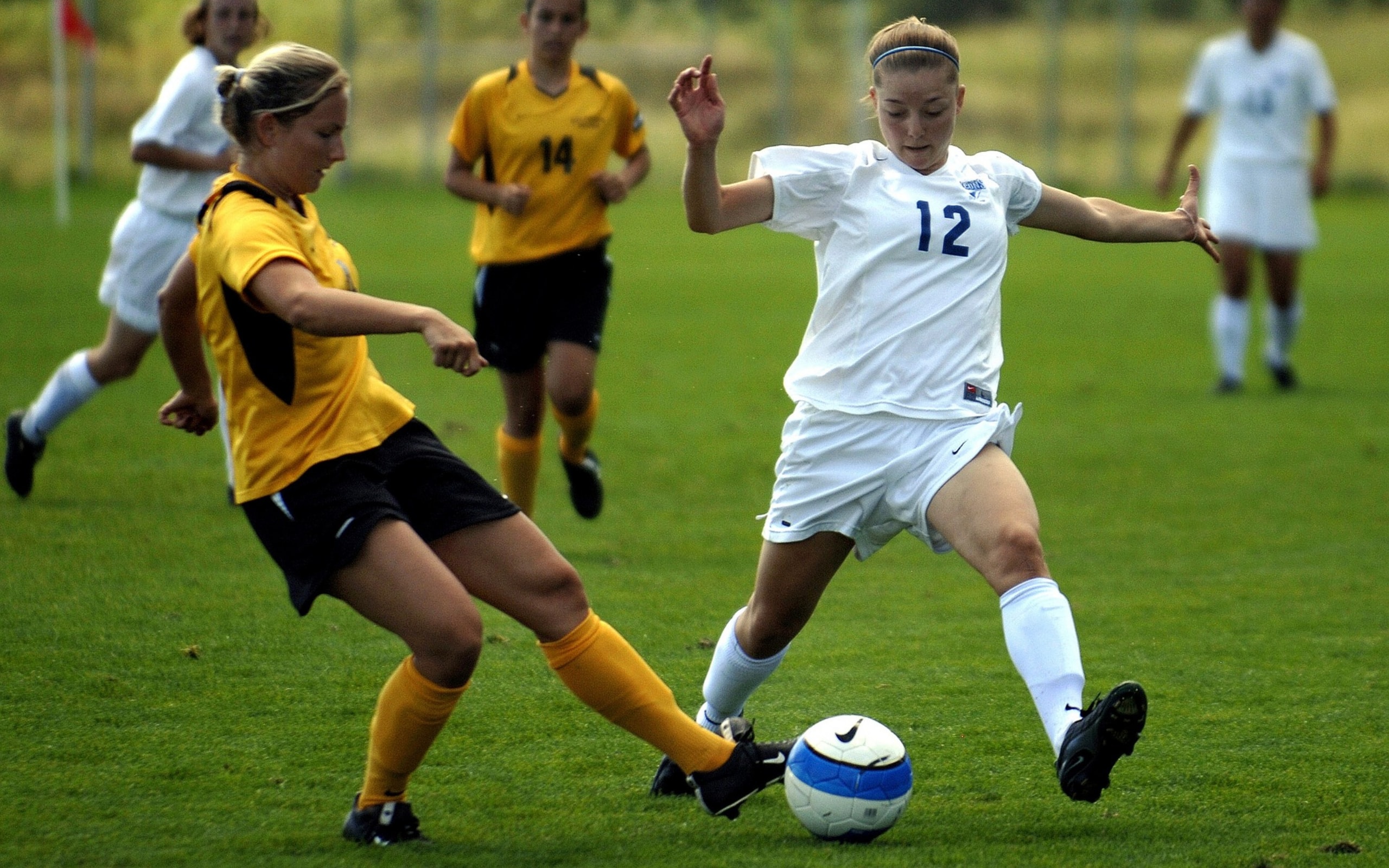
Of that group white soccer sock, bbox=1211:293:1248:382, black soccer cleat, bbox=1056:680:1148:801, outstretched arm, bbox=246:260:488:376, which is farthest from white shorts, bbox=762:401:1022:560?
white soccer sock, bbox=1211:293:1248:382

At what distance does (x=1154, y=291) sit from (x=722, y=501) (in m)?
10.5

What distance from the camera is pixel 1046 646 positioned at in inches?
149

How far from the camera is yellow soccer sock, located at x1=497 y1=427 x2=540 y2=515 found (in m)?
7.09

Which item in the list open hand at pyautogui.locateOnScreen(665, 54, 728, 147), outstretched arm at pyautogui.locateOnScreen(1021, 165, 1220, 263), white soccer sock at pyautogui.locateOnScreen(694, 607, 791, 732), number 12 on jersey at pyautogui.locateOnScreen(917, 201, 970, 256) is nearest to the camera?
open hand at pyautogui.locateOnScreen(665, 54, 728, 147)

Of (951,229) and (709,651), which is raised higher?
(951,229)

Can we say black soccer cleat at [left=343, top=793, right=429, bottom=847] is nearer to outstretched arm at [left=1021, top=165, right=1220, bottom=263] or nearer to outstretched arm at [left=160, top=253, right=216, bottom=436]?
outstretched arm at [left=160, top=253, right=216, bottom=436]

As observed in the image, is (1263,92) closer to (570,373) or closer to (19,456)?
(570,373)

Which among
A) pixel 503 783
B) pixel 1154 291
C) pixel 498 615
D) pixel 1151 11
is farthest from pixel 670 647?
pixel 1151 11

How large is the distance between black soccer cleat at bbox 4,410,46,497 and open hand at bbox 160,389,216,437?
3634 millimetres

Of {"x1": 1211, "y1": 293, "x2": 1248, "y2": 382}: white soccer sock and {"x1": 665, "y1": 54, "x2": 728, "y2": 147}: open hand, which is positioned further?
{"x1": 1211, "y1": 293, "x2": 1248, "y2": 382}: white soccer sock

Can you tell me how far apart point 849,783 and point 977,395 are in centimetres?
99

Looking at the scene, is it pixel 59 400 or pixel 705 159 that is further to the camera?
pixel 59 400

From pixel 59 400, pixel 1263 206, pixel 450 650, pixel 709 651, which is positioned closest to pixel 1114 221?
pixel 709 651

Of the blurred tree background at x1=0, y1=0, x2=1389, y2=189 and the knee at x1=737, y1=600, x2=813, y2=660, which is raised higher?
the knee at x1=737, y1=600, x2=813, y2=660
